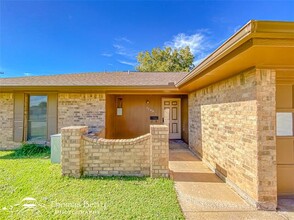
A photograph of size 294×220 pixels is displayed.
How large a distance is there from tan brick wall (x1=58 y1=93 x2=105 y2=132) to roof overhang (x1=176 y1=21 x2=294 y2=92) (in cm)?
487

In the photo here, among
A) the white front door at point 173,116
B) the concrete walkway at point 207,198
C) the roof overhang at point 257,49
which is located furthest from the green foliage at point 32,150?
the roof overhang at point 257,49

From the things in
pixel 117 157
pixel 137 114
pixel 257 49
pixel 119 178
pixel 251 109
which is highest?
pixel 257 49

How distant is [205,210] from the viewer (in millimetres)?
2752

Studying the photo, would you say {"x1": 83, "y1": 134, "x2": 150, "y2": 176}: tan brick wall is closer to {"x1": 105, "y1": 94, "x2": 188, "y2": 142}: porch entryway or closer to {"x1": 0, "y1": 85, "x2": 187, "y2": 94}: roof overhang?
{"x1": 0, "y1": 85, "x2": 187, "y2": 94}: roof overhang

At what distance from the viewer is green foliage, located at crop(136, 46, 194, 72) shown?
883 inches

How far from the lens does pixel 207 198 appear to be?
3.13 m

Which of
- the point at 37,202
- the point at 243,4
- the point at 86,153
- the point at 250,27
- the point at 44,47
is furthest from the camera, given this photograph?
the point at 44,47

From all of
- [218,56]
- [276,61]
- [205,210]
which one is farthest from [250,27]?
[205,210]

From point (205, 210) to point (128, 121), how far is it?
21.5 ft

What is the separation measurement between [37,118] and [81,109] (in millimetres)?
1954

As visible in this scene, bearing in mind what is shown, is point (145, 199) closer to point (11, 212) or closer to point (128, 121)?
point (11, 212)

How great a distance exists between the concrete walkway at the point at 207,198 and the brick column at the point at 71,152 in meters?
2.32

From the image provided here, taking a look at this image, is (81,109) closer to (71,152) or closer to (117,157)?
(71,152)

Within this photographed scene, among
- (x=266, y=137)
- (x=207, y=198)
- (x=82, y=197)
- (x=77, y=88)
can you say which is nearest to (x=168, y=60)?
(x=77, y=88)
